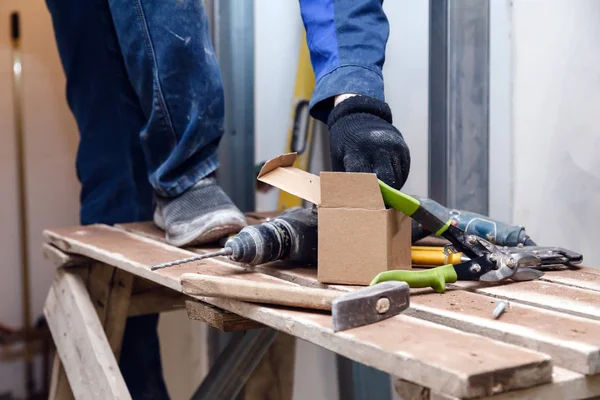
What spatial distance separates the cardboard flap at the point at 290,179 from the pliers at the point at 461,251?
0.08m

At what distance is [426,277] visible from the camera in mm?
722

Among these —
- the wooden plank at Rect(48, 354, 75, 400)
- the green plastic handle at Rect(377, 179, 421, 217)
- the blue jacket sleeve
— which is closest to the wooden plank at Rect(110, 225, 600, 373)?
the green plastic handle at Rect(377, 179, 421, 217)

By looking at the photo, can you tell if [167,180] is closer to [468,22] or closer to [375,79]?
[375,79]

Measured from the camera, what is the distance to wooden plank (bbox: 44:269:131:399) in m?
1.00

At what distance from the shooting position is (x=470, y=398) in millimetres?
456

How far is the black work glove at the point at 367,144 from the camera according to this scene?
0.83 m

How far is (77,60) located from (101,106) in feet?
0.35

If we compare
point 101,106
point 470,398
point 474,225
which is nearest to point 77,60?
point 101,106

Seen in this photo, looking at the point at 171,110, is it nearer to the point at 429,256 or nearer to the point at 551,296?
the point at 429,256

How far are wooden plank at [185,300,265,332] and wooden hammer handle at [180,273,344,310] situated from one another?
36 mm

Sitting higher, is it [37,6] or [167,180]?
[37,6]

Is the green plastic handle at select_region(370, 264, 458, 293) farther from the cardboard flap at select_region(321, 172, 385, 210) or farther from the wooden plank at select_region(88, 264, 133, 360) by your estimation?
the wooden plank at select_region(88, 264, 133, 360)

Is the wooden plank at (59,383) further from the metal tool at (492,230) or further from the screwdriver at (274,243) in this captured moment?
the metal tool at (492,230)

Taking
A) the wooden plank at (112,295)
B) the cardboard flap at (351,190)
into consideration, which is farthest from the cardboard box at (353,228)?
the wooden plank at (112,295)
